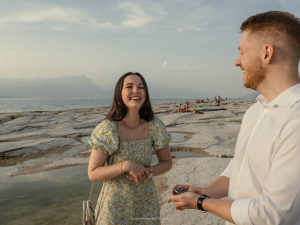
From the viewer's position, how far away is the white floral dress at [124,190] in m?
2.03

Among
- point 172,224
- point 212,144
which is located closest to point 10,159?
point 172,224

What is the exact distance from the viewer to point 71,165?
17.2ft

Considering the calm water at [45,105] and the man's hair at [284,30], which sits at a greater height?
the man's hair at [284,30]

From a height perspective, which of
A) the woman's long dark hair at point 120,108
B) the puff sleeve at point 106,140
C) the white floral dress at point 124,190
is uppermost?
the woman's long dark hair at point 120,108

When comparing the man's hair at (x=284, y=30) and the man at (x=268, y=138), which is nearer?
the man at (x=268, y=138)

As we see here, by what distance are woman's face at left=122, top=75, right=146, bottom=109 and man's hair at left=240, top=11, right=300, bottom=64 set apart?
1.25 m

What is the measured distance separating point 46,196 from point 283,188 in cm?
388

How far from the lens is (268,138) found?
4.00ft

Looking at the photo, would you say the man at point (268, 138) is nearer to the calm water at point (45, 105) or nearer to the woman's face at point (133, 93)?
the woman's face at point (133, 93)

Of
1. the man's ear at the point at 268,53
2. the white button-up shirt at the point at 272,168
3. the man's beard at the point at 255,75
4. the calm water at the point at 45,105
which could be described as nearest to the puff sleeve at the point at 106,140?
the white button-up shirt at the point at 272,168

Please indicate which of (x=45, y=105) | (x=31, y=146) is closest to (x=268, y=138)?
(x=31, y=146)

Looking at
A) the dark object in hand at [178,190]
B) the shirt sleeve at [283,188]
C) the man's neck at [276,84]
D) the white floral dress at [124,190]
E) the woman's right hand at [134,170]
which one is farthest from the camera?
the white floral dress at [124,190]

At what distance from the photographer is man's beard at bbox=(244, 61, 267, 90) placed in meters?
1.34

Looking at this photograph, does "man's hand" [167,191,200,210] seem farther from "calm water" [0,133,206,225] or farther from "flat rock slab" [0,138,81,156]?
"flat rock slab" [0,138,81,156]
